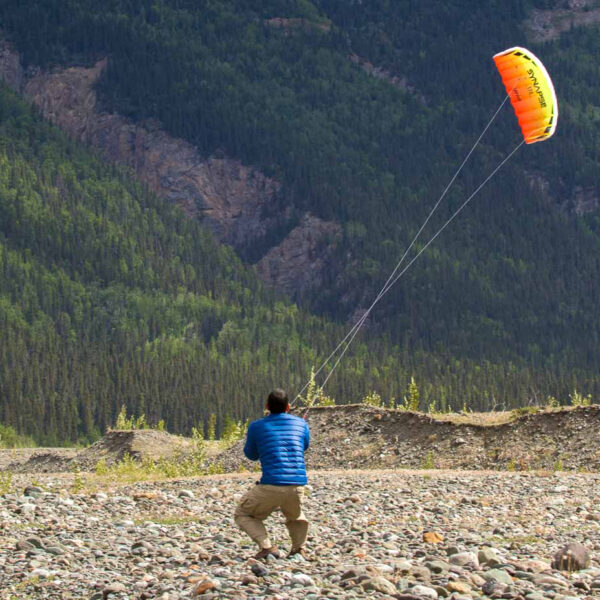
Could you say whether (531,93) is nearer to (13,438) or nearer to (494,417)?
(494,417)

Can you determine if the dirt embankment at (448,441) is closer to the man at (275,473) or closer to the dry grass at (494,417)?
the dry grass at (494,417)

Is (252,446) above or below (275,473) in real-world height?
above

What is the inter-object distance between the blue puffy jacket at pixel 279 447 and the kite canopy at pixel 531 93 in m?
19.3

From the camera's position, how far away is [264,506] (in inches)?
642

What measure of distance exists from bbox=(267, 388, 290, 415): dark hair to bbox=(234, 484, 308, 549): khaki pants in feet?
3.23

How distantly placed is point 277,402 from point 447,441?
20656 mm

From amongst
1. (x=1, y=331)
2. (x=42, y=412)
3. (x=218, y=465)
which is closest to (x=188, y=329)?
(x=1, y=331)

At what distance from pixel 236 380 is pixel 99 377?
47.2ft

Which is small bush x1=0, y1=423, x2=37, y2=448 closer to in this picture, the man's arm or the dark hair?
the man's arm

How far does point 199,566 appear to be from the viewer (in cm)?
1620

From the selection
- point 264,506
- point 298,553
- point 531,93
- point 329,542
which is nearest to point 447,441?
point 531,93

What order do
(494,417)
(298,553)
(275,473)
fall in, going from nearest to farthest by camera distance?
(275,473), (298,553), (494,417)

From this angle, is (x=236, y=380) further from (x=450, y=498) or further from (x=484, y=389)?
(x=450, y=498)

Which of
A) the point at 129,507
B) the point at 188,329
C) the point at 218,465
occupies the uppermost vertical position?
the point at 129,507
